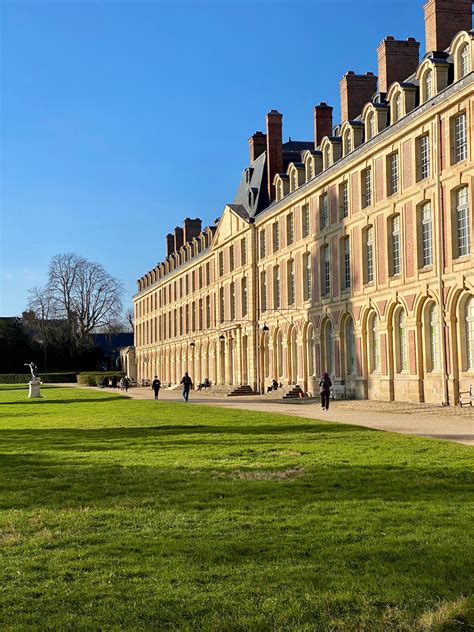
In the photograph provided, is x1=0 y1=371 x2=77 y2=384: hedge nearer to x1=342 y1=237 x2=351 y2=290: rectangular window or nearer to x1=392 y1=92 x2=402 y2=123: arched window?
x1=342 y1=237 x2=351 y2=290: rectangular window

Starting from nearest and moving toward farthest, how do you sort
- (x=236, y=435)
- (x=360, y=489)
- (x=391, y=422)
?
(x=360, y=489) < (x=236, y=435) < (x=391, y=422)

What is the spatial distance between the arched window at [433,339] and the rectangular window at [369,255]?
16.4 feet

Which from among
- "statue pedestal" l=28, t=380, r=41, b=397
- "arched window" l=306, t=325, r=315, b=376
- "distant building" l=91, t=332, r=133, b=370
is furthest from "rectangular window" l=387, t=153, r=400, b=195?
"distant building" l=91, t=332, r=133, b=370

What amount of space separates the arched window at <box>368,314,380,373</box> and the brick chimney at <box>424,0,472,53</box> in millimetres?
11069

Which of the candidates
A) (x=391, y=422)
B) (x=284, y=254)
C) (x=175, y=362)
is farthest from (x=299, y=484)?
(x=175, y=362)

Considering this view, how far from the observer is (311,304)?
40.1 m

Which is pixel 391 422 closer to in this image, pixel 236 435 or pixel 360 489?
pixel 236 435

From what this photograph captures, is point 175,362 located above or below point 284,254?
below

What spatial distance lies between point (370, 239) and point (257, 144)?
2190cm

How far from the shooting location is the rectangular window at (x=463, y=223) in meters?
26.4

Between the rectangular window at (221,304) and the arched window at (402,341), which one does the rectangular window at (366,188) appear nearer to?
the arched window at (402,341)

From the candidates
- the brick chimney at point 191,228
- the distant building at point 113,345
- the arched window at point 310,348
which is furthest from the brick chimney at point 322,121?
the distant building at point 113,345

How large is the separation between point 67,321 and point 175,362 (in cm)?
1788

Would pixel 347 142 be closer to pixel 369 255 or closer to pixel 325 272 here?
pixel 369 255
